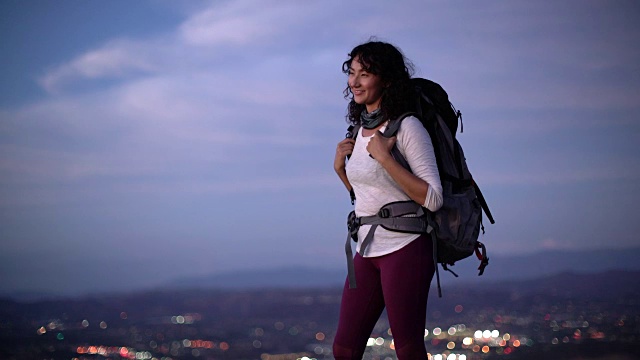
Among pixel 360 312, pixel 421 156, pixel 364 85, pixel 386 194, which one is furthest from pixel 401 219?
pixel 364 85

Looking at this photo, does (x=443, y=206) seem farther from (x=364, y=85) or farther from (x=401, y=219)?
(x=364, y=85)

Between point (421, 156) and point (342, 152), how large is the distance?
33 centimetres

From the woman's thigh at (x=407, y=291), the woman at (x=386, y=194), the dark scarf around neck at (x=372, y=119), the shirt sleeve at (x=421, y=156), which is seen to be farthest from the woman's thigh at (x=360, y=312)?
the dark scarf around neck at (x=372, y=119)

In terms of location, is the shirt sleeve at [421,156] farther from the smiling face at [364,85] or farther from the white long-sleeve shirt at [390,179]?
the smiling face at [364,85]

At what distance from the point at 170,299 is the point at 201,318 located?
1.31 m

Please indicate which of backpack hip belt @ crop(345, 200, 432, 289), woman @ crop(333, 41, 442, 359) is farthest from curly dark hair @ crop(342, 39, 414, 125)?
backpack hip belt @ crop(345, 200, 432, 289)

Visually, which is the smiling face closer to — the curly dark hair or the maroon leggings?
the curly dark hair

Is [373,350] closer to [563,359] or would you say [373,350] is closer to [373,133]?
[563,359]

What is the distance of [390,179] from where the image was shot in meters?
2.26

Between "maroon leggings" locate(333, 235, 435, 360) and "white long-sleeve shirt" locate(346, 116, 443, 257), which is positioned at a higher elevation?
"white long-sleeve shirt" locate(346, 116, 443, 257)

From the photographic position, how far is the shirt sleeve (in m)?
2.18

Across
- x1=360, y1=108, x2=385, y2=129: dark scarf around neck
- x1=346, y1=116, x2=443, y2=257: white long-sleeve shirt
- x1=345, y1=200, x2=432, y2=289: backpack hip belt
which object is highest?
x1=360, y1=108, x2=385, y2=129: dark scarf around neck

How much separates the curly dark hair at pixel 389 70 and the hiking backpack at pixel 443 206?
0.04 m

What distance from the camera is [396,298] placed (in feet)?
7.27
